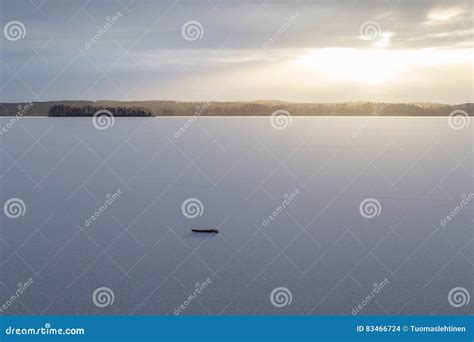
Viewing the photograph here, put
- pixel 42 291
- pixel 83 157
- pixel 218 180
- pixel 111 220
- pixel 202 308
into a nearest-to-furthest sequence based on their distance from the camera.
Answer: pixel 202 308
pixel 42 291
pixel 111 220
pixel 218 180
pixel 83 157

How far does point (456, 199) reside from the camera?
7.94 meters

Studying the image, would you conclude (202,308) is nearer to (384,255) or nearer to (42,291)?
(42,291)

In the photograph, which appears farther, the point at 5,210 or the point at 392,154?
the point at 392,154

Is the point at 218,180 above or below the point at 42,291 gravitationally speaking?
above

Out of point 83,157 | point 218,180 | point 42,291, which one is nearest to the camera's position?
point 42,291

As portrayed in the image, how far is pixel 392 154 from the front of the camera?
1287 centimetres

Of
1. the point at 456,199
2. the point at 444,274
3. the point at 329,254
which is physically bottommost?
the point at 329,254

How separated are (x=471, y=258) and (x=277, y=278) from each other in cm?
201

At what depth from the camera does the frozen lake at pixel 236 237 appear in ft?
15.4

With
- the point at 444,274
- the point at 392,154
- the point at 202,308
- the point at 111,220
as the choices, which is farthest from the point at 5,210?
the point at 392,154

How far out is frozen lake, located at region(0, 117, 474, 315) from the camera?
185 inches

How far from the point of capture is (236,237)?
611cm

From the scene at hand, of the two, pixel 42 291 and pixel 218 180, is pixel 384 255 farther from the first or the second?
pixel 218 180

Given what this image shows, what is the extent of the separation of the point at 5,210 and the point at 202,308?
4045 mm
